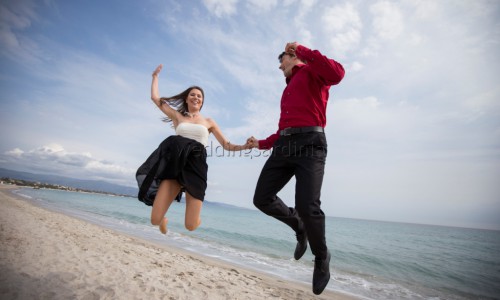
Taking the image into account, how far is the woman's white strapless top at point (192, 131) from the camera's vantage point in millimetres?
4059

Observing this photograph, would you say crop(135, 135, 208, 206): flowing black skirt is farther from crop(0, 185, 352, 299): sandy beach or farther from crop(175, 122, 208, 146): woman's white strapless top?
crop(0, 185, 352, 299): sandy beach

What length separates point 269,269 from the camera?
38.0 feet

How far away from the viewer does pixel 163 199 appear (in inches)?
149

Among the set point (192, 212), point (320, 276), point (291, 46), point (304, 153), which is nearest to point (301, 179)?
point (304, 153)

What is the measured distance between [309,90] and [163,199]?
2504mm

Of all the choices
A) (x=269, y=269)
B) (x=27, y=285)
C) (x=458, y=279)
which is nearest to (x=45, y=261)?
(x=27, y=285)

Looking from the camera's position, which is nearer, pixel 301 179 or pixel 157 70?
pixel 301 179

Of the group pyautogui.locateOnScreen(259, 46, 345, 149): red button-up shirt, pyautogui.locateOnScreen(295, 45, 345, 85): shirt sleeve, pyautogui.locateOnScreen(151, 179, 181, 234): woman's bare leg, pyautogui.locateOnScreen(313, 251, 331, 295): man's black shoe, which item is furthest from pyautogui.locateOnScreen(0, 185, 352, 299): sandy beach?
pyautogui.locateOnScreen(295, 45, 345, 85): shirt sleeve

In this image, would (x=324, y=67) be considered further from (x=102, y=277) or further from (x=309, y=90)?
(x=102, y=277)

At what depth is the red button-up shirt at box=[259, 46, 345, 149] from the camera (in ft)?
9.63

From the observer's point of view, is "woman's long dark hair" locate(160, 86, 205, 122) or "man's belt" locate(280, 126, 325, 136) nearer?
"man's belt" locate(280, 126, 325, 136)

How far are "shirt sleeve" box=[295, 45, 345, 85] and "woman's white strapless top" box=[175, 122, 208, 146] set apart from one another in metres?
1.92

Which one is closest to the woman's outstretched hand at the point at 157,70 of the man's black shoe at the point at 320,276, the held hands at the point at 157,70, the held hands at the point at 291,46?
the held hands at the point at 157,70

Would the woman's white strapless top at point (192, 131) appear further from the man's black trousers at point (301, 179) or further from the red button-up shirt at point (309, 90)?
the red button-up shirt at point (309, 90)
